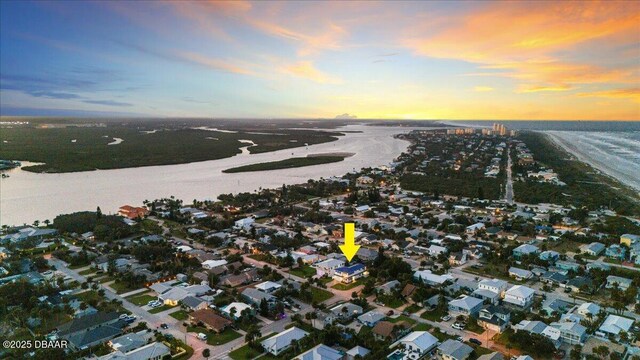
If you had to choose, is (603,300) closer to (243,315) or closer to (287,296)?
(287,296)

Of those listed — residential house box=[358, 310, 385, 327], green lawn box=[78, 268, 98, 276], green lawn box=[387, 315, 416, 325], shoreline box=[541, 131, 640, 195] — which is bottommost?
green lawn box=[387, 315, 416, 325]

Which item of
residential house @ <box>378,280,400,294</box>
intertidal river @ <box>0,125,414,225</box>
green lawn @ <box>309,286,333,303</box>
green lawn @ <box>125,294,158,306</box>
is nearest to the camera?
green lawn @ <box>125,294,158,306</box>

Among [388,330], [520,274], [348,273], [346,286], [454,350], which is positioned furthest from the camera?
[520,274]

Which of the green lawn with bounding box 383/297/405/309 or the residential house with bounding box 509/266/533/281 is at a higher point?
the residential house with bounding box 509/266/533/281

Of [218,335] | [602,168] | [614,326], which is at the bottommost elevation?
[218,335]

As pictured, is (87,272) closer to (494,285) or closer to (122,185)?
(494,285)

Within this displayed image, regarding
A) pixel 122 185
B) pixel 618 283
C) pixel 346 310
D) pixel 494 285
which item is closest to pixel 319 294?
pixel 346 310

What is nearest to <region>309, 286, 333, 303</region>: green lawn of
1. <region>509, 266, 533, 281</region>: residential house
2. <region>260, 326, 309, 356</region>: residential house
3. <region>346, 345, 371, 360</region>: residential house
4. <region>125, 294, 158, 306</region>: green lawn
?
<region>260, 326, 309, 356</region>: residential house

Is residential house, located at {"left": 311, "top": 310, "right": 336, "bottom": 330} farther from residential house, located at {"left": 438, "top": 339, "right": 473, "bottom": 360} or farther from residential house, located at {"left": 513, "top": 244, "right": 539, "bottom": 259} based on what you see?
residential house, located at {"left": 513, "top": 244, "right": 539, "bottom": 259}

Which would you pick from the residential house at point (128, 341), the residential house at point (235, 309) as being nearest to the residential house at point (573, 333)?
the residential house at point (235, 309)
